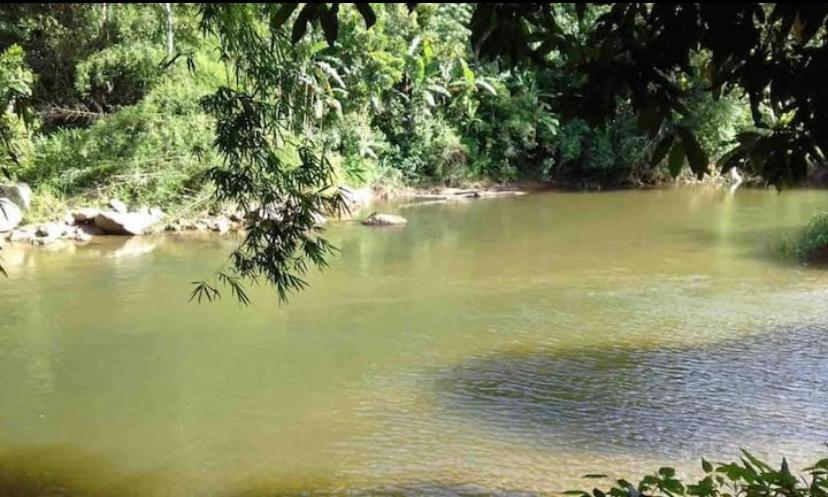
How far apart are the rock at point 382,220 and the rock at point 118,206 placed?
4147 millimetres

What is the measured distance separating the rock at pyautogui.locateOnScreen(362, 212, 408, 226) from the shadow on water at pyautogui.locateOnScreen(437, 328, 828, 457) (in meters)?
7.80

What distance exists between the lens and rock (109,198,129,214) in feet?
49.5

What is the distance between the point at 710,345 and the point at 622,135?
1379 centimetres

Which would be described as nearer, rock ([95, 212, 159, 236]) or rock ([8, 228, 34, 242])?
rock ([8, 228, 34, 242])

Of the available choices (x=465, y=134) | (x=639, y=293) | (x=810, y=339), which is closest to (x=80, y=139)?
(x=465, y=134)

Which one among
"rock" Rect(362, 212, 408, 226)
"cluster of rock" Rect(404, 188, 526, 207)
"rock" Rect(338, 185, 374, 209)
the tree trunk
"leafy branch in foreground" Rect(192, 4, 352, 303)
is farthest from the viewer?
"cluster of rock" Rect(404, 188, 526, 207)

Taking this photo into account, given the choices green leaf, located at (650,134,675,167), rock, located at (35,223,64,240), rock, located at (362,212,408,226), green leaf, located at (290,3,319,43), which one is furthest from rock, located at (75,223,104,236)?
green leaf, located at (650,134,675,167)

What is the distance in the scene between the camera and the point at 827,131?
5.87 feet

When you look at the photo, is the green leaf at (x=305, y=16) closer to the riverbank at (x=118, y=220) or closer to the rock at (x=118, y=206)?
the riverbank at (x=118, y=220)

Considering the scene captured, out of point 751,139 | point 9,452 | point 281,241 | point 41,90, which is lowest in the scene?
point 9,452

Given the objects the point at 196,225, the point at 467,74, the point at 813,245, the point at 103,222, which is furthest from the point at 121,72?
the point at 813,245

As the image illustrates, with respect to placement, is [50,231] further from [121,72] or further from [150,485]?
[150,485]

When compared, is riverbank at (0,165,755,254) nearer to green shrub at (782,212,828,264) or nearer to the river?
the river

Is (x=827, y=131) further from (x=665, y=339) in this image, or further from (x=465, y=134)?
(x=465, y=134)
